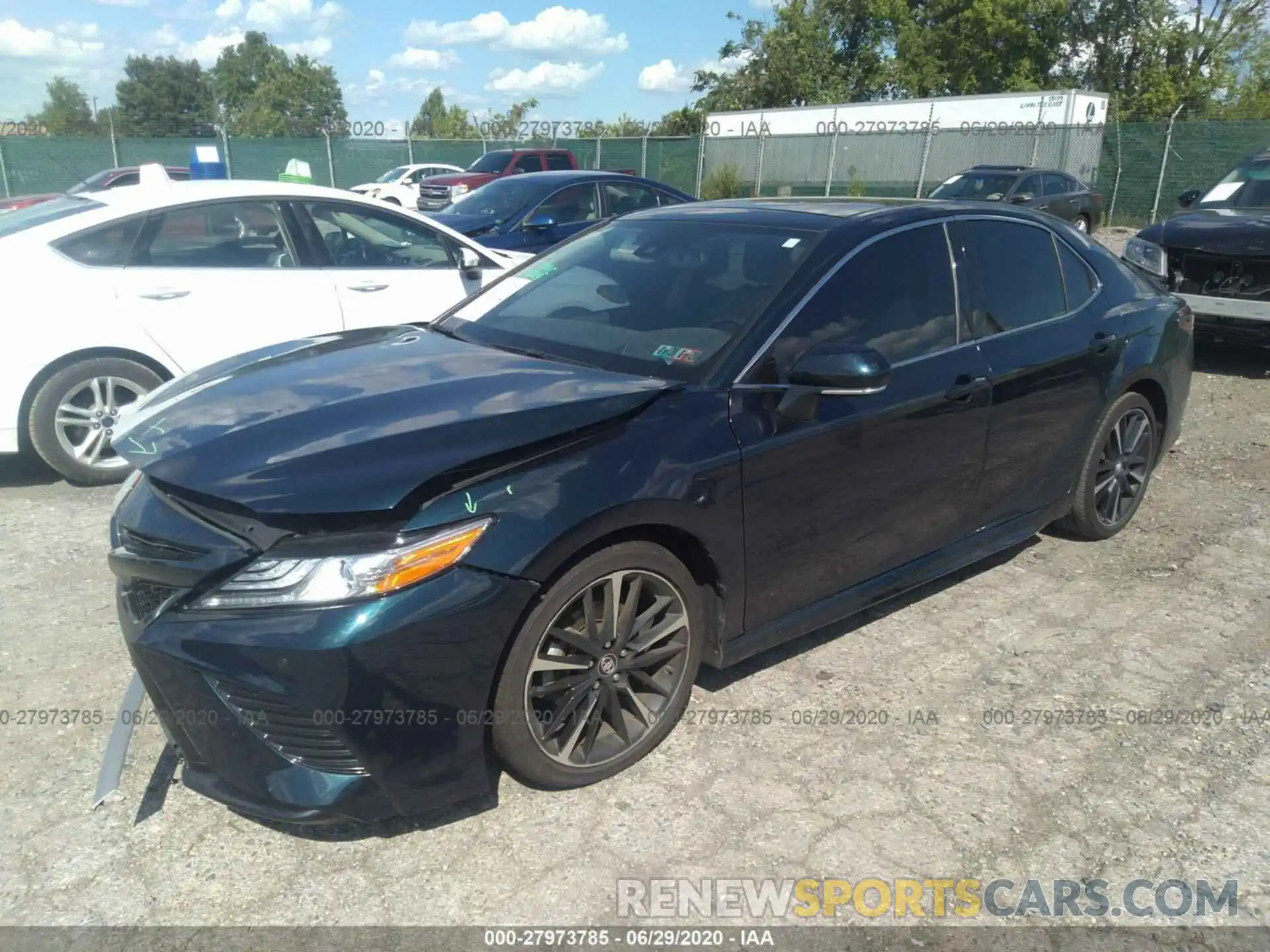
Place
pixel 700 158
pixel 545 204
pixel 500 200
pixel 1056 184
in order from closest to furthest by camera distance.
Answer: pixel 545 204 → pixel 500 200 → pixel 1056 184 → pixel 700 158

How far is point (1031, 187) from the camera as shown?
1791cm

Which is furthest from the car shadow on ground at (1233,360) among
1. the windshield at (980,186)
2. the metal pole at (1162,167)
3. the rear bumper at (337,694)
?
the metal pole at (1162,167)

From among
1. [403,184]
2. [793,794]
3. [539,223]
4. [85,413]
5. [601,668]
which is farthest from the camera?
[403,184]

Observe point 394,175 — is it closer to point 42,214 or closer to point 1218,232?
point 42,214

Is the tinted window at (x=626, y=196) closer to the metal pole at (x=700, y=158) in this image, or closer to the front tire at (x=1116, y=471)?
the front tire at (x=1116, y=471)

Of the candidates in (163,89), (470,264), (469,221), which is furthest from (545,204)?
(163,89)

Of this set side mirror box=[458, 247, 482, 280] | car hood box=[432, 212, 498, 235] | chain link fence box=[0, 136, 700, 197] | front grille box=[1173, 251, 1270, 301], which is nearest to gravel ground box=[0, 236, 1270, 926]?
side mirror box=[458, 247, 482, 280]

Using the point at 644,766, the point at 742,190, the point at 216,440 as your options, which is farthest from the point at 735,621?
the point at 742,190

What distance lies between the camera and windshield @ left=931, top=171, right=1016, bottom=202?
57.5 ft

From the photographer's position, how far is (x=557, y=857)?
2.71m

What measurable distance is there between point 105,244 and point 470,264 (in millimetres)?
2130

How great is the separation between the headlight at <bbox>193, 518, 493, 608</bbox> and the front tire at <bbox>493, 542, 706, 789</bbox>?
348mm

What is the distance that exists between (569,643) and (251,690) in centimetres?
84

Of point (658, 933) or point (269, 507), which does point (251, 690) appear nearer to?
point (269, 507)
